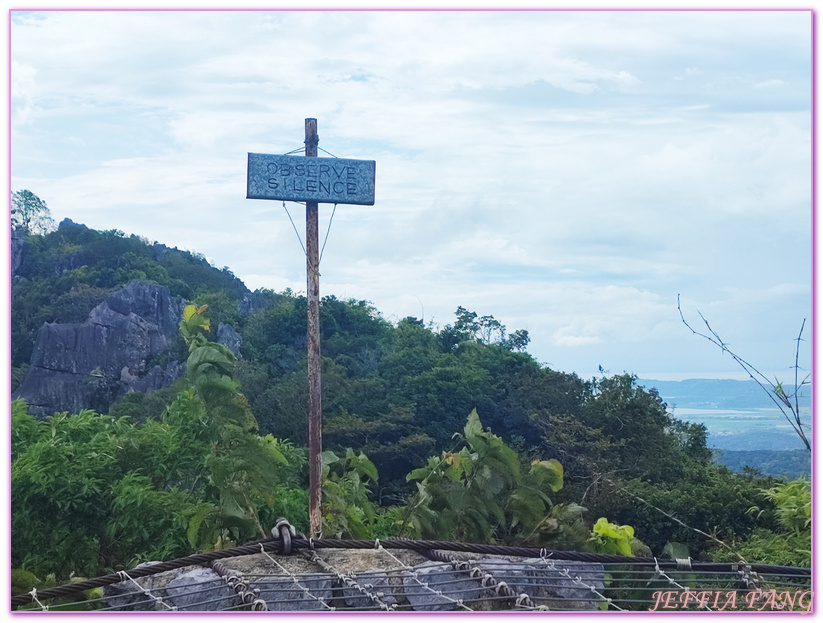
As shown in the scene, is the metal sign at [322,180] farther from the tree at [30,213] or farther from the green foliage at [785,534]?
the tree at [30,213]

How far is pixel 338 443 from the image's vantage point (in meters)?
11.1

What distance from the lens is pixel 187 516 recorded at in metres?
3.92

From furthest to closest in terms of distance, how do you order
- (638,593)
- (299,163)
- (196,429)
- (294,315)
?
(294,315) < (196,429) < (299,163) < (638,593)

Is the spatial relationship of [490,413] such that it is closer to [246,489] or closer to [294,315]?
[294,315]

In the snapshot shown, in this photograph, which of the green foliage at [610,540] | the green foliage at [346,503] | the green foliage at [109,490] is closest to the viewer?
the green foliage at [610,540]

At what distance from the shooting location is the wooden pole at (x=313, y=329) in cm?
339

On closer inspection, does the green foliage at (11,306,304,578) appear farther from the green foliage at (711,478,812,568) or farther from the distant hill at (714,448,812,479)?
the distant hill at (714,448,812,479)

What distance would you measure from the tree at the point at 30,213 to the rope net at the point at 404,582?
60.8 feet

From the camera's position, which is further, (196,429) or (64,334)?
(64,334)

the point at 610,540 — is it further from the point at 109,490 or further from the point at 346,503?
the point at 109,490

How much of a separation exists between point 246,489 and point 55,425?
63.5 inches

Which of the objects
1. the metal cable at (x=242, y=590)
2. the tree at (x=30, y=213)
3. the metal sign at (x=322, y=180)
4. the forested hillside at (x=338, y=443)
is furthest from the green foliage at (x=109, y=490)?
the tree at (x=30, y=213)

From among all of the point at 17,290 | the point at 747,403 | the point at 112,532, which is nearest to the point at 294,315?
the point at 17,290

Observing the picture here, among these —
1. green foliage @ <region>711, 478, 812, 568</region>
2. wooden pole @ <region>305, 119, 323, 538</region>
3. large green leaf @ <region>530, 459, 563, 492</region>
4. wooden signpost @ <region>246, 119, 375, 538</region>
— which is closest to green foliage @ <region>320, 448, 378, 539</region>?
wooden pole @ <region>305, 119, 323, 538</region>
